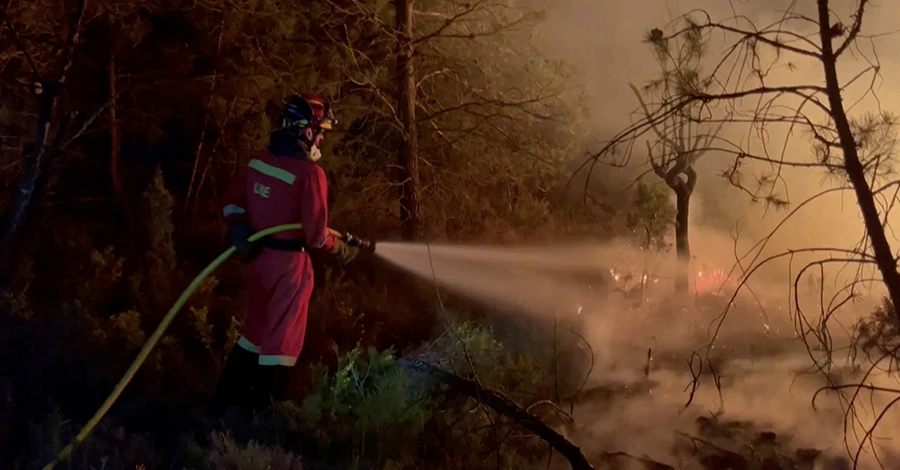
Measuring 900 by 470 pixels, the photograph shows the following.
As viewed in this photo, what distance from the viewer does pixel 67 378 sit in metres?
4.68

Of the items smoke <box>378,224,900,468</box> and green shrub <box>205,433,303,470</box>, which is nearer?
green shrub <box>205,433,303,470</box>

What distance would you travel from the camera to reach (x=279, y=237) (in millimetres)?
4145

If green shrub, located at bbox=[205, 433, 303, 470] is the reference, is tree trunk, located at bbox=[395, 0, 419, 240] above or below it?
above

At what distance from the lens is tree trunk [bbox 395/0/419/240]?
23.2 feet

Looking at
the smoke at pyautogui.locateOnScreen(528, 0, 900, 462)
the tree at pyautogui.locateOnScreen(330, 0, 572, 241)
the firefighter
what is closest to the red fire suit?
the firefighter

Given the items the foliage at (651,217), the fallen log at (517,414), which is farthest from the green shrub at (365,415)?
the foliage at (651,217)

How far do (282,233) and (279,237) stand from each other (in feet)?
0.10

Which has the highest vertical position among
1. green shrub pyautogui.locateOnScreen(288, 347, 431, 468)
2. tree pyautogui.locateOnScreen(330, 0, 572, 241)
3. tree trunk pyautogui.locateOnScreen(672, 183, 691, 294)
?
tree pyautogui.locateOnScreen(330, 0, 572, 241)

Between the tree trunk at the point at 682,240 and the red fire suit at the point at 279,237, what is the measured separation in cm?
544

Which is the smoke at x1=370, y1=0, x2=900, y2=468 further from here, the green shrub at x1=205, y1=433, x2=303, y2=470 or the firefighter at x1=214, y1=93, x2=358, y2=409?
the green shrub at x1=205, y1=433, x2=303, y2=470

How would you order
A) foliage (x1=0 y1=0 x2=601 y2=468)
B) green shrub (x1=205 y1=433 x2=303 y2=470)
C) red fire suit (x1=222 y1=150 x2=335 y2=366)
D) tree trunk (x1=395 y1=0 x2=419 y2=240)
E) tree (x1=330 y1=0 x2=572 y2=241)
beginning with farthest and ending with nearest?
tree (x1=330 y1=0 x2=572 y2=241) → tree trunk (x1=395 y1=0 x2=419 y2=240) → foliage (x1=0 y1=0 x2=601 y2=468) → red fire suit (x1=222 y1=150 x2=335 y2=366) → green shrub (x1=205 y1=433 x2=303 y2=470)

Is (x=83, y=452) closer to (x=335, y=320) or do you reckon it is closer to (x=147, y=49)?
(x=335, y=320)

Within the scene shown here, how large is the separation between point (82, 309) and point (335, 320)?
2.00 meters

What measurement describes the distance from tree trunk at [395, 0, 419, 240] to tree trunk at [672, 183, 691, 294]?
3.18 m
